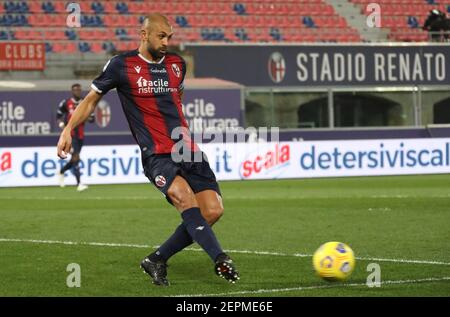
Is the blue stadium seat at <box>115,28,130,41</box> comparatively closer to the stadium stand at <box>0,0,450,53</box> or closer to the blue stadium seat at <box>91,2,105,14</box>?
the stadium stand at <box>0,0,450,53</box>

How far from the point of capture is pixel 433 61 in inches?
1340

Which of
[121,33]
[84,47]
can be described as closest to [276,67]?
[121,33]

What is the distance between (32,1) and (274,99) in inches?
315

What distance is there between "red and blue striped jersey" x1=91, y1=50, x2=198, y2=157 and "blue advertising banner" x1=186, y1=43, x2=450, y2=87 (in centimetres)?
2244

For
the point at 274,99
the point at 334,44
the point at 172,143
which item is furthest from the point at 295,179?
the point at 172,143

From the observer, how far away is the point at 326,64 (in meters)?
32.8

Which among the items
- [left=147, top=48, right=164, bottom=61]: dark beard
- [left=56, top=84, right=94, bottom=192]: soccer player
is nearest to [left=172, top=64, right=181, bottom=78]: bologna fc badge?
[left=147, top=48, right=164, bottom=61]: dark beard

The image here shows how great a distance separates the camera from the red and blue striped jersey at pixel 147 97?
28.5 ft

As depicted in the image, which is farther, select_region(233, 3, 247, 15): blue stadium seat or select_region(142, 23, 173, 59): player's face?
select_region(233, 3, 247, 15): blue stadium seat

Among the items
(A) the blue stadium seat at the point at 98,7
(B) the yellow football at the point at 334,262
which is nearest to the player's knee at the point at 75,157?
(A) the blue stadium seat at the point at 98,7

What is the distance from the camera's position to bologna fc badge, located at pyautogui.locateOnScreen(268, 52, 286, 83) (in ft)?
106

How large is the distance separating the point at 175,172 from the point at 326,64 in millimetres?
24769

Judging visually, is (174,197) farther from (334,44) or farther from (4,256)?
(334,44)

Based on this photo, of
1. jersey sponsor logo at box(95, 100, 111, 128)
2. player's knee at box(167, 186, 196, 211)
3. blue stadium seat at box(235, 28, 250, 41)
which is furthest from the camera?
blue stadium seat at box(235, 28, 250, 41)
